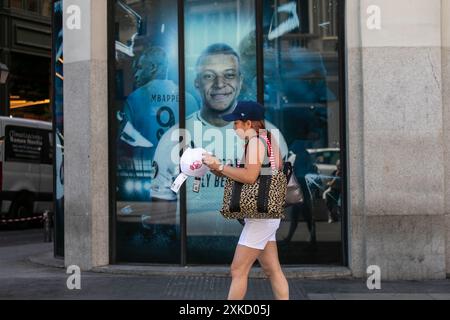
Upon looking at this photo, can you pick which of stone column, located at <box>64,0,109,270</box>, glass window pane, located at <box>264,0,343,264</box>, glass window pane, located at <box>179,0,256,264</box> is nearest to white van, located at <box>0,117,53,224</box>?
stone column, located at <box>64,0,109,270</box>

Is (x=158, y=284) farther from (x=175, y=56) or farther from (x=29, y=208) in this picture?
(x=29, y=208)

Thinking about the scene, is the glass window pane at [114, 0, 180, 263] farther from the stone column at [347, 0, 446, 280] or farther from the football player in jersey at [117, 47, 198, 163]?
the stone column at [347, 0, 446, 280]

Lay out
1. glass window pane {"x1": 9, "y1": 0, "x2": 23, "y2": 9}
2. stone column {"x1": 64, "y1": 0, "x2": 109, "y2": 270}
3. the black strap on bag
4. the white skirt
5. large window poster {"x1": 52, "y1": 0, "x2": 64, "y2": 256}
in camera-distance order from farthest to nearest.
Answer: glass window pane {"x1": 9, "y1": 0, "x2": 23, "y2": 9} < large window poster {"x1": 52, "y1": 0, "x2": 64, "y2": 256} < stone column {"x1": 64, "y1": 0, "x2": 109, "y2": 270} < the white skirt < the black strap on bag

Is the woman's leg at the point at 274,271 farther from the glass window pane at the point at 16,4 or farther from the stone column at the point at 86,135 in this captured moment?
the glass window pane at the point at 16,4

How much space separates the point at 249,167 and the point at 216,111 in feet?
13.7

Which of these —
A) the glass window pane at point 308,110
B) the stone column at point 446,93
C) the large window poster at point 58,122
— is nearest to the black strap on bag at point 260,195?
the glass window pane at point 308,110

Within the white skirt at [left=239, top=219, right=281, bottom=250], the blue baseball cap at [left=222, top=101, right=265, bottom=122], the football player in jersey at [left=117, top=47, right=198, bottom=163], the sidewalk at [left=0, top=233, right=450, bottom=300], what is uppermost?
the football player in jersey at [left=117, top=47, right=198, bottom=163]

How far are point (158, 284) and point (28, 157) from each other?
1327 cm

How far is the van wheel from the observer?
21.0m

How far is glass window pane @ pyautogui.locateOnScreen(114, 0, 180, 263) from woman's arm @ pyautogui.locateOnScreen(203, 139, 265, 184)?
13.8 ft

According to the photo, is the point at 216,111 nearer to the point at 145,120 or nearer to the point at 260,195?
the point at 145,120

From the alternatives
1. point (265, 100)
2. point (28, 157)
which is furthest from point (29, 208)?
point (265, 100)

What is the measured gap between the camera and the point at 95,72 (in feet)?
34.7

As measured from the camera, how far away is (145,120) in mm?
10609
